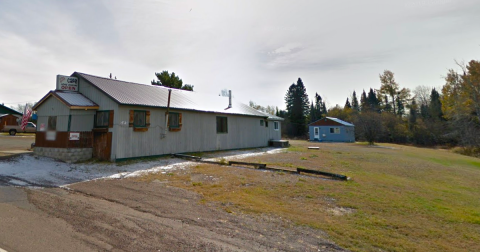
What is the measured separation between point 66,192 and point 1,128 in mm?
33871

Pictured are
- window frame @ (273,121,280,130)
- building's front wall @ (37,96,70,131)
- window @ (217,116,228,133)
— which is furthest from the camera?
window frame @ (273,121,280,130)

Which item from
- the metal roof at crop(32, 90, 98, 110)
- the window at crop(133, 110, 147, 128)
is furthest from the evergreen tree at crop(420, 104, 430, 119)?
the metal roof at crop(32, 90, 98, 110)

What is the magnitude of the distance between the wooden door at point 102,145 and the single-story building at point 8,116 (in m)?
26.9

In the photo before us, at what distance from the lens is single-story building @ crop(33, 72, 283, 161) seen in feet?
37.4

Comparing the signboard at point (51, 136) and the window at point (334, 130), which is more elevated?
the window at point (334, 130)

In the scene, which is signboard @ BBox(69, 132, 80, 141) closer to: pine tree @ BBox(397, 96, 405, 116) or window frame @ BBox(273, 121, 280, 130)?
window frame @ BBox(273, 121, 280, 130)

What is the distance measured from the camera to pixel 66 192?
Result: 20.7 ft

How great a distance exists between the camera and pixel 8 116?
92.9 feet

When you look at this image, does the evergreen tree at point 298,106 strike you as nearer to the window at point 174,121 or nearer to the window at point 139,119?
the window at point 174,121

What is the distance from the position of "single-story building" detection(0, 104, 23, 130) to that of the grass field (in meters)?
33.2

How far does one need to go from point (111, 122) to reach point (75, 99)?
2.89 meters

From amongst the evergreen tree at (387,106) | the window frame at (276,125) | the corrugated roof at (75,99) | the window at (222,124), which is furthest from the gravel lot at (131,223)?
the evergreen tree at (387,106)

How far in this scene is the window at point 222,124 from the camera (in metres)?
17.0

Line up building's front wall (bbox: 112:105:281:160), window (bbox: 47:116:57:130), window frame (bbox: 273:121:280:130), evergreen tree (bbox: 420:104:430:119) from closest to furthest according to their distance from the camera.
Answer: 1. building's front wall (bbox: 112:105:281:160)
2. window (bbox: 47:116:57:130)
3. window frame (bbox: 273:121:280:130)
4. evergreen tree (bbox: 420:104:430:119)
